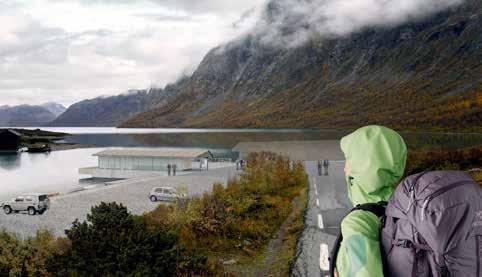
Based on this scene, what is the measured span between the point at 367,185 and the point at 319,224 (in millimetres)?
18412

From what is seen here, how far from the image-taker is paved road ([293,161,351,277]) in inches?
550

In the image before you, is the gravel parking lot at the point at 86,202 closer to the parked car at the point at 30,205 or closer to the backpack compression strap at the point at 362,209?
the parked car at the point at 30,205

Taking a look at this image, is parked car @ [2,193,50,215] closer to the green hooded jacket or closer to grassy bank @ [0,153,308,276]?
grassy bank @ [0,153,308,276]

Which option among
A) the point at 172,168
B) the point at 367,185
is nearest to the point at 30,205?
the point at 172,168

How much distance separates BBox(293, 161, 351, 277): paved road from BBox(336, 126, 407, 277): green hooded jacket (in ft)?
2.03

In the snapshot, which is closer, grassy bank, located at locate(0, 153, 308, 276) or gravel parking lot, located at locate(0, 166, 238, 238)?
grassy bank, located at locate(0, 153, 308, 276)

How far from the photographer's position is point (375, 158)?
2.56m

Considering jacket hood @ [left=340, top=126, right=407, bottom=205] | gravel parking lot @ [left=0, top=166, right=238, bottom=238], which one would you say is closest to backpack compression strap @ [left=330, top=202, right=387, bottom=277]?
jacket hood @ [left=340, top=126, right=407, bottom=205]

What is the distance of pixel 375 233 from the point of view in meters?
2.42

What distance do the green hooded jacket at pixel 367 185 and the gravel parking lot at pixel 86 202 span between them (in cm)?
1960

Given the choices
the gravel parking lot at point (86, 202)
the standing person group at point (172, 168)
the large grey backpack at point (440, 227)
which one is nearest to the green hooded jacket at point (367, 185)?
the large grey backpack at point (440, 227)

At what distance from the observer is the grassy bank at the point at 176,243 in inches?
412

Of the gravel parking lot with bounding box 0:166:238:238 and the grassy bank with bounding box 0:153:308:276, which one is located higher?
the grassy bank with bounding box 0:153:308:276

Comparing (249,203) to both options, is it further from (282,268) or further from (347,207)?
(282,268)
